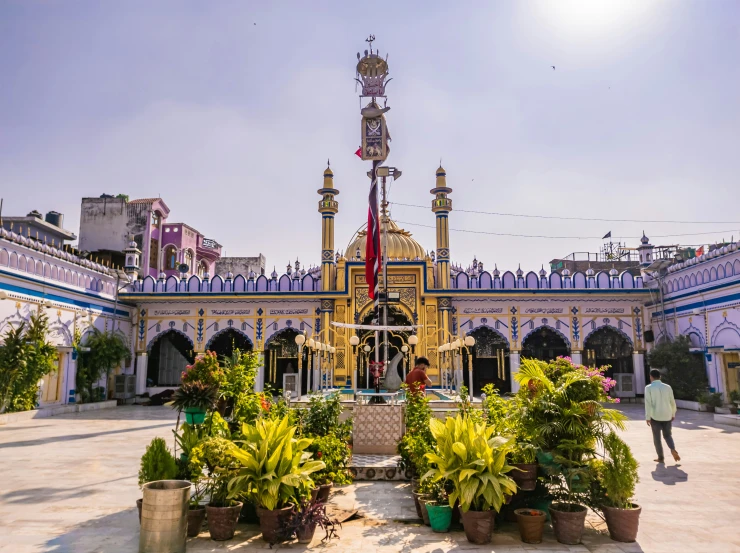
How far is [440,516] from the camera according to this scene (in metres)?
5.20

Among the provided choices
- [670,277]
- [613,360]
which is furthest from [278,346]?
[670,277]

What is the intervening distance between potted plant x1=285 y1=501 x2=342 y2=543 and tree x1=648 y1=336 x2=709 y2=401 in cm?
1480

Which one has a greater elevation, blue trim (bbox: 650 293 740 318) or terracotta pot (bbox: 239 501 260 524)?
blue trim (bbox: 650 293 740 318)

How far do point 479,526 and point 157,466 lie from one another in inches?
121

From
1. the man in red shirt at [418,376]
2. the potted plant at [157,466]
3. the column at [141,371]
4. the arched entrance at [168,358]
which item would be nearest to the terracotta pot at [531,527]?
the potted plant at [157,466]

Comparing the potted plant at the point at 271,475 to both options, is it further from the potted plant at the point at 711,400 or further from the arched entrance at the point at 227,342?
the arched entrance at the point at 227,342

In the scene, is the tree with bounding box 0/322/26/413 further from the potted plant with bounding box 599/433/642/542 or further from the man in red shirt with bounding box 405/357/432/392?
the potted plant with bounding box 599/433/642/542

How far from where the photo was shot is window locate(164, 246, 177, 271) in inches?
1212

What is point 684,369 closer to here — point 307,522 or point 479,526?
point 479,526

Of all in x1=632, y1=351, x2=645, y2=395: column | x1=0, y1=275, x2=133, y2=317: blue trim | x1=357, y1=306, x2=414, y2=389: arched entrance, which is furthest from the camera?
x1=357, y1=306, x2=414, y2=389: arched entrance

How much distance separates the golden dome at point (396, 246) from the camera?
20.4 m

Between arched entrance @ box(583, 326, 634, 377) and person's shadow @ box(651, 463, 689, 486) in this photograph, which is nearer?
person's shadow @ box(651, 463, 689, 486)

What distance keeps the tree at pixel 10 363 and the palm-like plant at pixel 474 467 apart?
12.5m

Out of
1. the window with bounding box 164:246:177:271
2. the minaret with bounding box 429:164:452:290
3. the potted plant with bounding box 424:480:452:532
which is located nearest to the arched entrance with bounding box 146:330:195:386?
the window with bounding box 164:246:177:271
